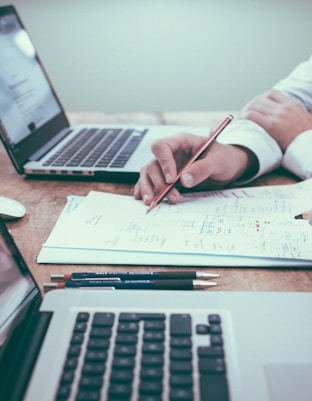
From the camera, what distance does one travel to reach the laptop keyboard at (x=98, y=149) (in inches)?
31.4

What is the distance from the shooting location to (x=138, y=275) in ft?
1.57

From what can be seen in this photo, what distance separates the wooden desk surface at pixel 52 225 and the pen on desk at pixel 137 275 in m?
0.02

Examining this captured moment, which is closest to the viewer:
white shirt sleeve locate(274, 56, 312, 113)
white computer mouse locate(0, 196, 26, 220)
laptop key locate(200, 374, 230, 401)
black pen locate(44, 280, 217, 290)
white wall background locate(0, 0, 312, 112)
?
laptop key locate(200, 374, 230, 401)

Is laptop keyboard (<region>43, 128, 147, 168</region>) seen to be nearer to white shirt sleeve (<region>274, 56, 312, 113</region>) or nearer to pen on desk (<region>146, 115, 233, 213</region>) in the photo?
pen on desk (<region>146, 115, 233, 213</region>)

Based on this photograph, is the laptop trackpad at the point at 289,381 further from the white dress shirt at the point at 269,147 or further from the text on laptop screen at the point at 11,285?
the white dress shirt at the point at 269,147

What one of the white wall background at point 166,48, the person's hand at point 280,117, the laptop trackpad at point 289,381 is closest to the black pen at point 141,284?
the laptop trackpad at point 289,381

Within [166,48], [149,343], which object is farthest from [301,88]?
[166,48]

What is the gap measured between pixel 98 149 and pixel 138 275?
44 centimetres

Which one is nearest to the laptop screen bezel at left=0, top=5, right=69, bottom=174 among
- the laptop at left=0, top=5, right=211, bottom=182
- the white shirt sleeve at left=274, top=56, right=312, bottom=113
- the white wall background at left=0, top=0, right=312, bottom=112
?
the laptop at left=0, top=5, right=211, bottom=182

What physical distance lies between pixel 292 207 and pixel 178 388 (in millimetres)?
371

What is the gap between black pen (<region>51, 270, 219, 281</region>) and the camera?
48 cm

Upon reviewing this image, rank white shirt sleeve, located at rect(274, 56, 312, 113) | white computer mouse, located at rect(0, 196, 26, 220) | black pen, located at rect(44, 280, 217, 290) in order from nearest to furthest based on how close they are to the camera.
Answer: black pen, located at rect(44, 280, 217, 290)
white computer mouse, located at rect(0, 196, 26, 220)
white shirt sleeve, located at rect(274, 56, 312, 113)

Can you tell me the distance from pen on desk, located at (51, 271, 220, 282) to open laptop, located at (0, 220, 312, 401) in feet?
0.15

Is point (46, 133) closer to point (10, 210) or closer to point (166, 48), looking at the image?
point (10, 210)
